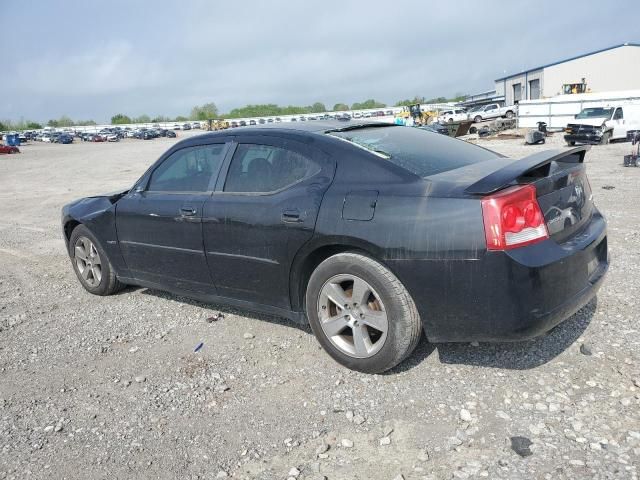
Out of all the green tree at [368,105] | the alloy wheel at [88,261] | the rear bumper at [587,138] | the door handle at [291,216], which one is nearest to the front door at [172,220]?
the alloy wheel at [88,261]

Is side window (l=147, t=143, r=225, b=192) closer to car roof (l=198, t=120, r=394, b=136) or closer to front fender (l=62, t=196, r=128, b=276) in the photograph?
car roof (l=198, t=120, r=394, b=136)

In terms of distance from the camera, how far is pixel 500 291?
8.96 ft

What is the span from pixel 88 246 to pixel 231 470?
3.38 meters

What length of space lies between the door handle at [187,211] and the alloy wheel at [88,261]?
1.52 metres

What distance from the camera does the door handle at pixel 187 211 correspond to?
3.98 meters

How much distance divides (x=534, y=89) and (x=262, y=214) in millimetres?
60201

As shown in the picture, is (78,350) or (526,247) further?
(78,350)

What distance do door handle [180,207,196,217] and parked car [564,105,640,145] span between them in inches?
833

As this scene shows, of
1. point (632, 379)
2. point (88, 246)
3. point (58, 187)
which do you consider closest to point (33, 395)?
point (88, 246)

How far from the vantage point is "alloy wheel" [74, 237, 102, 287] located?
16.9 ft

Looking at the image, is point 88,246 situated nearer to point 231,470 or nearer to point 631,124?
point 231,470

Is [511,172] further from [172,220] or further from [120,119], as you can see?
[120,119]

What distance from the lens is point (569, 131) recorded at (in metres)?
22.3

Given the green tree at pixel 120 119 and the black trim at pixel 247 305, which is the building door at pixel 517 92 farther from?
the green tree at pixel 120 119
